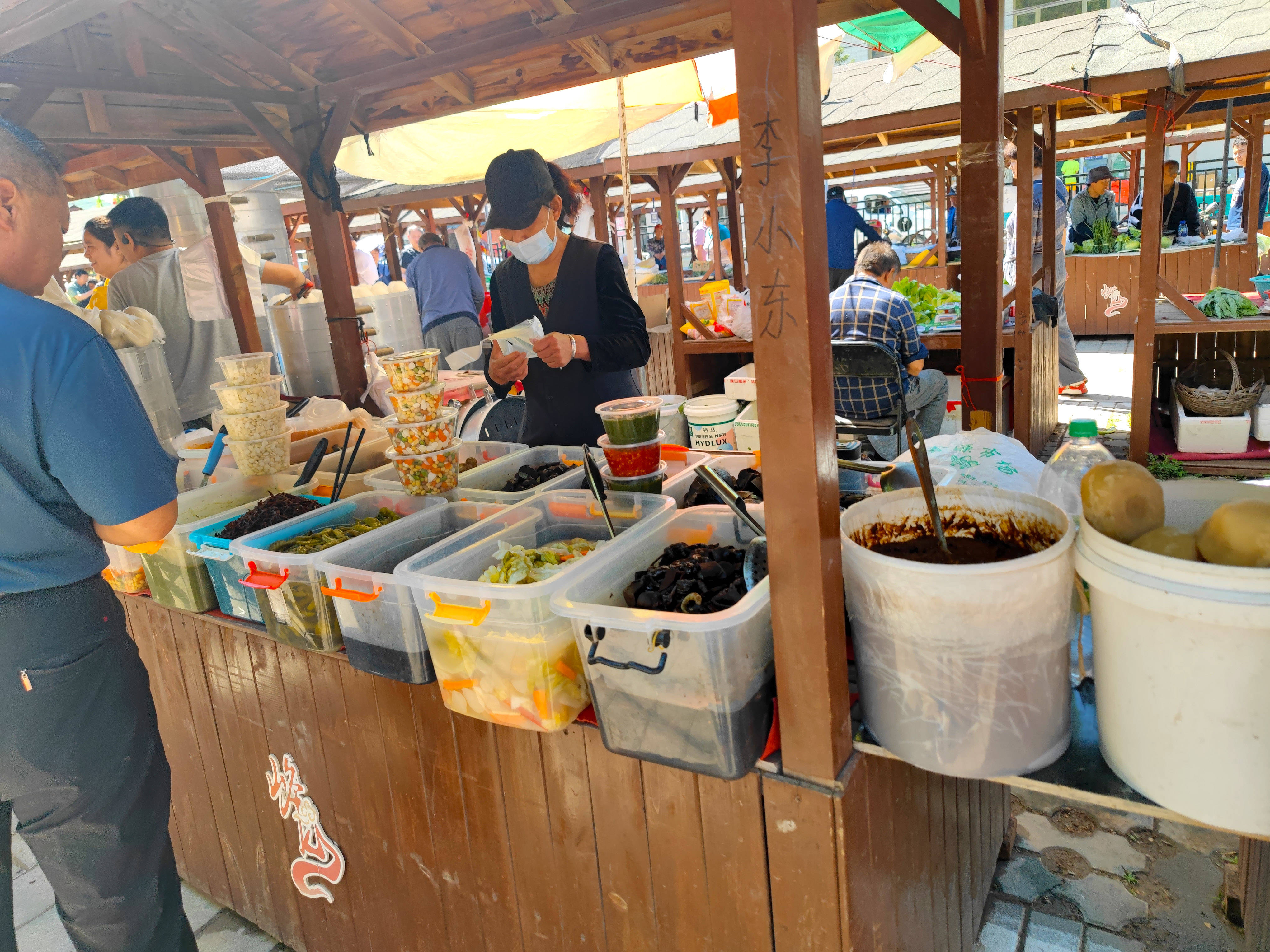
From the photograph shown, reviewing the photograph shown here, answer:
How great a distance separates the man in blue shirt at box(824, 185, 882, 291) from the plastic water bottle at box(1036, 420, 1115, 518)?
6558 millimetres

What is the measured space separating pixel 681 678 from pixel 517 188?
2022 millimetres

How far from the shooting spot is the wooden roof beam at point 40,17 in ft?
6.24

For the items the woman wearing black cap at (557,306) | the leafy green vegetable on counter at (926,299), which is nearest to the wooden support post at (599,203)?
the leafy green vegetable on counter at (926,299)

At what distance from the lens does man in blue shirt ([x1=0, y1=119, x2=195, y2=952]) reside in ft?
5.45

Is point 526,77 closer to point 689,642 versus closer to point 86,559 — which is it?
point 86,559

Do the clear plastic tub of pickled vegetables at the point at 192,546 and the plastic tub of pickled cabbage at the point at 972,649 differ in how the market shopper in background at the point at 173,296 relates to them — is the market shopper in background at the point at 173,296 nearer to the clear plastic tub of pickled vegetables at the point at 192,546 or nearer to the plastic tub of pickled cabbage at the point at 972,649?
the clear plastic tub of pickled vegetables at the point at 192,546

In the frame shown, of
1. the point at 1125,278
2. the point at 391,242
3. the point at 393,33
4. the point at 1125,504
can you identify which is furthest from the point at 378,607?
the point at 1125,278

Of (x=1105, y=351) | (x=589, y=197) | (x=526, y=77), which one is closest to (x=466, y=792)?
(x=526, y=77)

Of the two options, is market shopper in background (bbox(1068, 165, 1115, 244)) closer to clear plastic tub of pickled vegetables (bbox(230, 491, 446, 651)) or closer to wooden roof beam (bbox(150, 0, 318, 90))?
wooden roof beam (bbox(150, 0, 318, 90))

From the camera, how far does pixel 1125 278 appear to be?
10992mm

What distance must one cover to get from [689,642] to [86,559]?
1.45 m

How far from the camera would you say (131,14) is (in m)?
2.61

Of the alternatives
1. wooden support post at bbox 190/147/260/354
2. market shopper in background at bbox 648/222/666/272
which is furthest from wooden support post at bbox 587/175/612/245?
market shopper in background at bbox 648/222/666/272

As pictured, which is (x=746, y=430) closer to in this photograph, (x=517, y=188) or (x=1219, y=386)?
(x=517, y=188)
